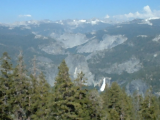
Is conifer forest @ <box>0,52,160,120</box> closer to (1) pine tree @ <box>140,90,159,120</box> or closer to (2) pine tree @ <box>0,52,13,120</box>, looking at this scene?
(2) pine tree @ <box>0,52,13,120</box>

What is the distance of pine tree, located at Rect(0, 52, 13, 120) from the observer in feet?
70.4

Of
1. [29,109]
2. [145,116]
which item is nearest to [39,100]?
[29,109]

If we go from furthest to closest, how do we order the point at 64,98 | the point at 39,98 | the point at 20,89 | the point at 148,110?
the point at 148,110 < the point at 39,98 < the point at 20,89 < the point at 64,98

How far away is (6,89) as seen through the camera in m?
22.0

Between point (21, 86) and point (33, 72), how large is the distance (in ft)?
9.19

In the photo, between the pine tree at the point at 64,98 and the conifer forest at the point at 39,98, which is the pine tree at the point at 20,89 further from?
the pine tree at the point at 64,98

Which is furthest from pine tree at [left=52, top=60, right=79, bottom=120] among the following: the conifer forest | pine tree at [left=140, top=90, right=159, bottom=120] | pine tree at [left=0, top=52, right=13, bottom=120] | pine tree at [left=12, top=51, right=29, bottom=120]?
pine tree at [left=140, top=90, right=159, bottom=120]

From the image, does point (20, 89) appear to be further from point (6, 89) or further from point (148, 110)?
point (148, 110)

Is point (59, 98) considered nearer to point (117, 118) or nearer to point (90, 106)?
point (90, 106)

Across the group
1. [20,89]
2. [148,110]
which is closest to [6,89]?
[20,89]

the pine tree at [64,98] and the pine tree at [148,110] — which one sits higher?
the pine tree at [64,98]

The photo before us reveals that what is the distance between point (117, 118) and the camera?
33750 millimetres

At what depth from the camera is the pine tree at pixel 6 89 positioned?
21.5 m

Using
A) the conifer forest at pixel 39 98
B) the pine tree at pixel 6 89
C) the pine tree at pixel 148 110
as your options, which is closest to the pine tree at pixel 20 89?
the conifer forest at pixel 39 98
